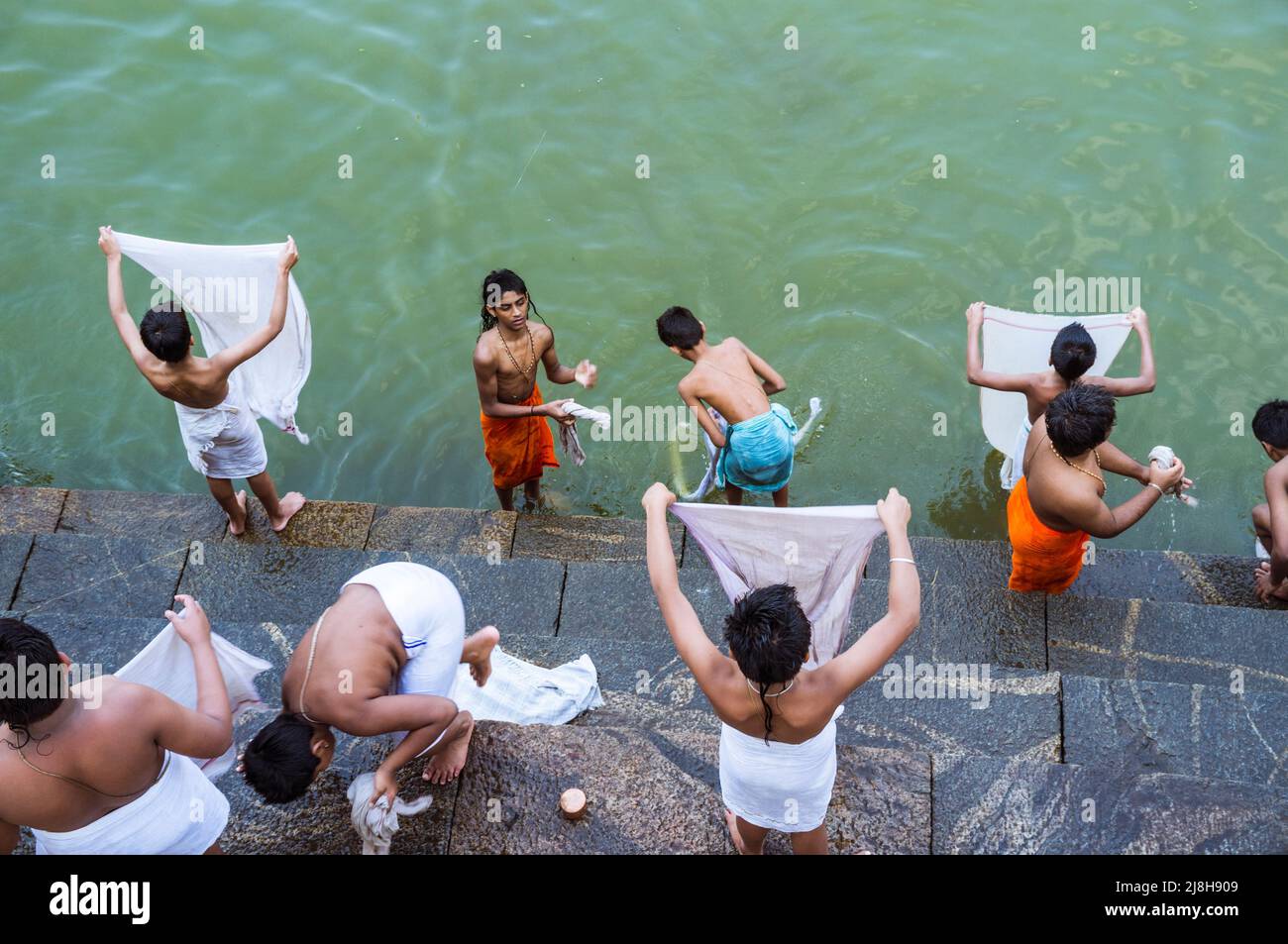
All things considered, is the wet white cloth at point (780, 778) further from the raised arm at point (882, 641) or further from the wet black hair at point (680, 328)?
the wet black hair at point (680, 328)

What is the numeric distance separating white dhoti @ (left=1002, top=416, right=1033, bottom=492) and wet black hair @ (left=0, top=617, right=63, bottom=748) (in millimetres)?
4392

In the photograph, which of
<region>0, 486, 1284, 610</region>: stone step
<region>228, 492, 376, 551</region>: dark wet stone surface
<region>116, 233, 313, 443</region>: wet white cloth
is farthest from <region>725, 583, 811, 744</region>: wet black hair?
<region>228, 492, 376, 551</region>: dark wet stone surface

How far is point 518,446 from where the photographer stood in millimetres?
6258

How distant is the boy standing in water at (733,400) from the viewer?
567 centimetres

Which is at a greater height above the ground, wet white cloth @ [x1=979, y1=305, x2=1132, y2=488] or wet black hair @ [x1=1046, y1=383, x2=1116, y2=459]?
wet white cloth @ [x1=979, y1=305, x2=1132, y2=488]

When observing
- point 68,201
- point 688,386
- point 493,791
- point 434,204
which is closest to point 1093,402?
point 688,386

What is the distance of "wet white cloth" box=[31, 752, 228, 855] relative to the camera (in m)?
3.39

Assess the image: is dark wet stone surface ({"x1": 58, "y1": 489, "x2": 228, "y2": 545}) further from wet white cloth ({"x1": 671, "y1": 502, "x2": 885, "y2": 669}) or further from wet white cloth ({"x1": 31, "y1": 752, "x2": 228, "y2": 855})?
wet white cloth ({"x1": 671, "y1": 502, "x2": 885, "y2": 669})

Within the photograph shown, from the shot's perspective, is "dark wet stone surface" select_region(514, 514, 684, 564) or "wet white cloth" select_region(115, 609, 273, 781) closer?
"wet white cloth" select_region(115, 609, 273, 781)

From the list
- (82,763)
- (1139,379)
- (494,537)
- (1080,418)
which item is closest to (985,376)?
(1139,379)

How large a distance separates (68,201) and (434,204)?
2.82 m

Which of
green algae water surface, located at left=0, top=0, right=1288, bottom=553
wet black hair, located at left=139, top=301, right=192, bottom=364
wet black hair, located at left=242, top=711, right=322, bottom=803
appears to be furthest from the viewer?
green algae water surface, located at left=0, top=0, right=1288, bottom=553

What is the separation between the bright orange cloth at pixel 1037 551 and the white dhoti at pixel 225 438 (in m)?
3.80

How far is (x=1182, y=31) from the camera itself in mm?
8727
